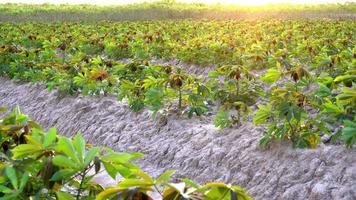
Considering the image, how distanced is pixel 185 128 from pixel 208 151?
2.35 ft

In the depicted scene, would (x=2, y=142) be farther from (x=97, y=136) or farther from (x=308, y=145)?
(x=97, y=136)

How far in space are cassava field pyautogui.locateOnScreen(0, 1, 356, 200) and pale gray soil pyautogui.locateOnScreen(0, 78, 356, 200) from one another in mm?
12

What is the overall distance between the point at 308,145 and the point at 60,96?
4601mm

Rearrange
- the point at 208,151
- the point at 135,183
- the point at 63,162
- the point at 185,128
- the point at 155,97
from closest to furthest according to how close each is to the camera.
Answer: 1. the point at 135,183
2. the point at 63,162
3. the point at 208,151
4. the point at 185,128
5. the point at 155,97

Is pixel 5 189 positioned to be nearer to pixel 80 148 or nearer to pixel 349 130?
pixel 80 148

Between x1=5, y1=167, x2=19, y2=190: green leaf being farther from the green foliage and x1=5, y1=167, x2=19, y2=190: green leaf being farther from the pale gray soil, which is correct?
the pale gray soil

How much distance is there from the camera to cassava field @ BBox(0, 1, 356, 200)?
1.89m

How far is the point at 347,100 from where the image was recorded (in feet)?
12.9

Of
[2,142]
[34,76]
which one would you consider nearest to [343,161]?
[2,142]

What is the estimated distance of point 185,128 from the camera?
5773mm

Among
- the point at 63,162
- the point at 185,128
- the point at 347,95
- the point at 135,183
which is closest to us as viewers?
the point at 135,183

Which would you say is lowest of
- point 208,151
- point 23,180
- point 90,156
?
point 208,151

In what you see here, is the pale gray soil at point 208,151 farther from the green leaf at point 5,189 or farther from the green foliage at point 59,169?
the green leaf at point 5,189

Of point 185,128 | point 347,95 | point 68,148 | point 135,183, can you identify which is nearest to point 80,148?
point 68,148
